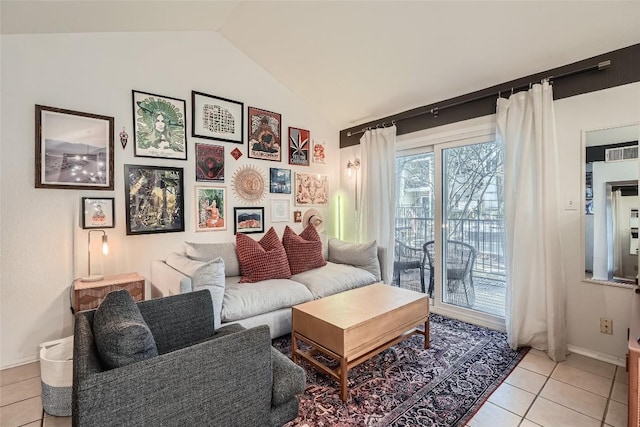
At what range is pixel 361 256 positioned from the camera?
3.58m

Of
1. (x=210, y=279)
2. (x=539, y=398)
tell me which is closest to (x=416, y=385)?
(x=539, y=398)

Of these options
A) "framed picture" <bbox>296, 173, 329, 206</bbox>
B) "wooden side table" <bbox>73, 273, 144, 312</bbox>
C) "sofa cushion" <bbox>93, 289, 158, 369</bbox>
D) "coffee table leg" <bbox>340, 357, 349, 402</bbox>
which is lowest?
"coffee table leg" <bbox>340, 357, 349, 402</bbox>

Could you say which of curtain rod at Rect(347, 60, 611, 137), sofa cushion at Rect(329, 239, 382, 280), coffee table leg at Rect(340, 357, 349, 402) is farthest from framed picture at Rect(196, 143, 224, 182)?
coffee table leg at Rect(340, 357, 349, 402)

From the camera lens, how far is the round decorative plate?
11.4ft

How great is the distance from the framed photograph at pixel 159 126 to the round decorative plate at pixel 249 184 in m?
0.62

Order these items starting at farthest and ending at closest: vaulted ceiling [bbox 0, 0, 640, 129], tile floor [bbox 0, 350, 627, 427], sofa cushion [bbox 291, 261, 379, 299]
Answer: sofa cushion [bbox 291, 261, 379, 299]
vaulted ceiling [bbox 0, 0, 640, 129]
tile floor [bbox 0, 350, 627, 427]

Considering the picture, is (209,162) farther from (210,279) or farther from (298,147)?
(210,279)

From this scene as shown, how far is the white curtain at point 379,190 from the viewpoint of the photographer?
12.6ft

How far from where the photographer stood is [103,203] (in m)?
2.65

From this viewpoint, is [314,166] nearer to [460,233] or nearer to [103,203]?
[460,233]

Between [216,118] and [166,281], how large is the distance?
6.00 ft

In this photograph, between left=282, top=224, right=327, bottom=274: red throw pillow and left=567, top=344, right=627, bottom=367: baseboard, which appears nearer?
left=567, top=344, right=627, bottom=367: baseboard

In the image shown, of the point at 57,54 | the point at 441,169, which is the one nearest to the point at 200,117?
the point at 57,54

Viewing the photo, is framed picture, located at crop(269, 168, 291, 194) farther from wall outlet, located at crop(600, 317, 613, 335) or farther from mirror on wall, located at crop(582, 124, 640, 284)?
wall outlet, located at crop(600, 317, 613, 335)
